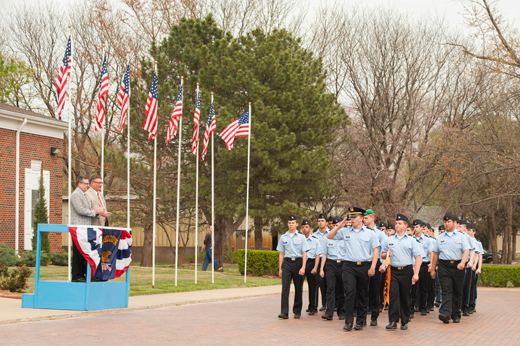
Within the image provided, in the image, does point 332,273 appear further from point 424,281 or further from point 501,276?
point 501,276

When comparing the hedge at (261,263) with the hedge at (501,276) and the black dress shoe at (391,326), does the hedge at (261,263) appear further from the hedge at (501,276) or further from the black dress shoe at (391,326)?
the black dress shoe at (391,326)

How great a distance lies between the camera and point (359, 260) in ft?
34.3

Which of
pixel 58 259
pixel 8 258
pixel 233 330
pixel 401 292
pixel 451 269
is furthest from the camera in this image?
pixel 58 259

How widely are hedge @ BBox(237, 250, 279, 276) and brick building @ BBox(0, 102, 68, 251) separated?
882 cm

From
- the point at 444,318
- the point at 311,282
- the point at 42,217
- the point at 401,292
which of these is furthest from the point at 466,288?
the point at 42,217

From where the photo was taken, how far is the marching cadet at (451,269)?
1170 centimetres

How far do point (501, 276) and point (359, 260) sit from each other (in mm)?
16512

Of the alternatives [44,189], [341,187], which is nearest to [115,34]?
[44,189]

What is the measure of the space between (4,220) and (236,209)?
10506 millimetres

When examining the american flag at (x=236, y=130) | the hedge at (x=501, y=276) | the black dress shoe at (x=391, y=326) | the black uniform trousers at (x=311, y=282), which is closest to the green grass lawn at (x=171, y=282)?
the american flag at (x=236, y=130)

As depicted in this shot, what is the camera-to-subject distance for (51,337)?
839 cm

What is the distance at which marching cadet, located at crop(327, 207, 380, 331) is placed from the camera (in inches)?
411

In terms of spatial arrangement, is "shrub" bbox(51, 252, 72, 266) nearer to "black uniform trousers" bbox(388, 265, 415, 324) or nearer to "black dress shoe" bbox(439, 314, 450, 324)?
"black uniform trousers" bbox(388, 265, 415, 324)

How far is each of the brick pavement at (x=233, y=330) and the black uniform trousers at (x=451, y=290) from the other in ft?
0.98
